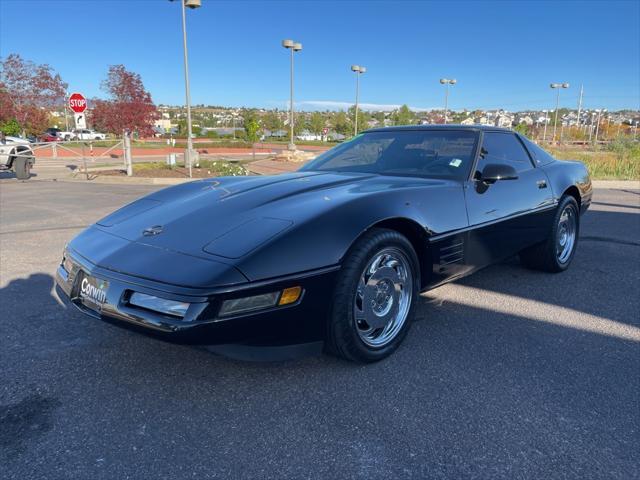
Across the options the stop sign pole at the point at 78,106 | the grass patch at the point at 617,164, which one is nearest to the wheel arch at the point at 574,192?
the grass patch at the point at 617,164

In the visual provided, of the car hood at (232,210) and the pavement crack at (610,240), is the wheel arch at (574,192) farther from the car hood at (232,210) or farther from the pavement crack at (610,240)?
the car hood at (232,210)

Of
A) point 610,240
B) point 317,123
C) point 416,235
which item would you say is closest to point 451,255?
point 416,235

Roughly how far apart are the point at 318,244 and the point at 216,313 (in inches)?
22.8

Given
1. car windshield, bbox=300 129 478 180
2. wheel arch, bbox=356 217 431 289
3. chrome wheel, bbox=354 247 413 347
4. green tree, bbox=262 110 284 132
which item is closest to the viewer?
chrome wheel, bbox=354 247 413 347

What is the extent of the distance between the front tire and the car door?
2.18 feet

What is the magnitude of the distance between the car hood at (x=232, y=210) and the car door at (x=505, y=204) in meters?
0.47

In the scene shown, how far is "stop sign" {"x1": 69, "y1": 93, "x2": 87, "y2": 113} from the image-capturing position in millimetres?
13898

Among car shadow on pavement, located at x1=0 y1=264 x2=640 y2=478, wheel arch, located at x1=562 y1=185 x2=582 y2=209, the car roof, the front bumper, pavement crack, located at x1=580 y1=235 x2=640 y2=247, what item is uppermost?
the car roof

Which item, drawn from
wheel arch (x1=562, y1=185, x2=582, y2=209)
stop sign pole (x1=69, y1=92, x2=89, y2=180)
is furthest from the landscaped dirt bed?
wheel arch (x1=562, y1=185, x2=582, y2=209)

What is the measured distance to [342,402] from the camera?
2.30 m

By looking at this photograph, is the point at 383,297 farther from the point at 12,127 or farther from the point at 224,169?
the point at 12,127

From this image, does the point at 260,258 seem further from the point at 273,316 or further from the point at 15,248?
the point at 15,248

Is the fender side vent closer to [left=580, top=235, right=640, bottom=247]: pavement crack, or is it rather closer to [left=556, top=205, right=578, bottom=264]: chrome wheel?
[left=556, top=205, right=578, bottom=264]: chrome wheel

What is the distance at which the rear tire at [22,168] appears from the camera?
14.0m
